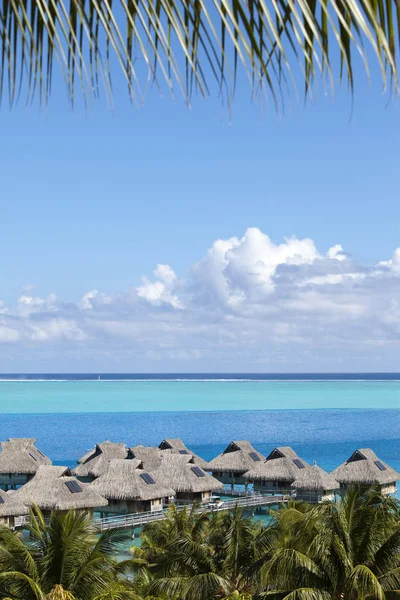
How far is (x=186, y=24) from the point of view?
1.62m

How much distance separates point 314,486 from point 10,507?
1450 centimetres

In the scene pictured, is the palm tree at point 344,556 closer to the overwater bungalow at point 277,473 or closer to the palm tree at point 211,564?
the palm tree at point 211,564

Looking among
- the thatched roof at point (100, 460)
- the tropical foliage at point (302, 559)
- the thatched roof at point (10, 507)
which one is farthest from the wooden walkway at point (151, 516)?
the tropical foliage at point (302, 559)

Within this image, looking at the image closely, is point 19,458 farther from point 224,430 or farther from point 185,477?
point 224,430

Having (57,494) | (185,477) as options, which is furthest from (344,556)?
(185,477)

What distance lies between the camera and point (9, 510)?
27.5m

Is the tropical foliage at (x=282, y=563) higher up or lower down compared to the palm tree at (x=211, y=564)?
higher up

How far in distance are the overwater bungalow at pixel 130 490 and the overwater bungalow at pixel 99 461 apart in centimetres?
556

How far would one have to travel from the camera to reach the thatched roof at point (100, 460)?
39406 millimetres

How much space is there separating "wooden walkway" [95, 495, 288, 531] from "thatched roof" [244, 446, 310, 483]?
217 cm

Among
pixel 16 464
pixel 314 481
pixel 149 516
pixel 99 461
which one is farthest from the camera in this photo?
pixel 16 464

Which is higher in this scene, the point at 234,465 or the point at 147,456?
the point at 147,456

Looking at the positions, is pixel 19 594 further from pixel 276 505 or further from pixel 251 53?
pixel 276 505

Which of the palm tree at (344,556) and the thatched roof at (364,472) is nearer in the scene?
the palm tree at (344,556)
